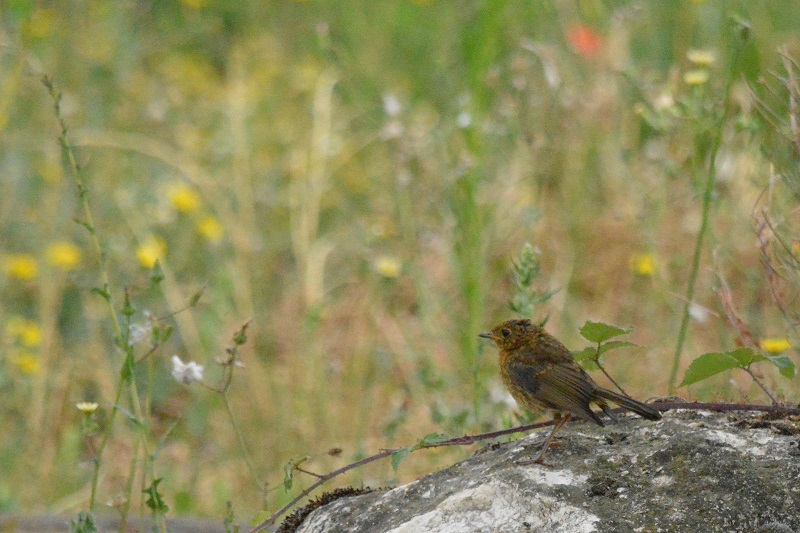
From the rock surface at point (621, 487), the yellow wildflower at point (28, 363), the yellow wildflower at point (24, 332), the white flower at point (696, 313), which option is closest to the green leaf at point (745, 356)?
the rock surface at point (621, 487)

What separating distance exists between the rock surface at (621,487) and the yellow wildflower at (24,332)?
3.72m

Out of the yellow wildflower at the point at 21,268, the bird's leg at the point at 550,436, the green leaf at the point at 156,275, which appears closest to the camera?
the bird's leg at the point at 550,436

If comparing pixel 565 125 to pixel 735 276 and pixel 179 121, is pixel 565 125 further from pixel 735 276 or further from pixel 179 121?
pixel 179 121

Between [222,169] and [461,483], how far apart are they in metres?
5.23

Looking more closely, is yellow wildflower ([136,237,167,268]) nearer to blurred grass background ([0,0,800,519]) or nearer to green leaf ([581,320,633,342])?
blurred grass background ([0,0,800,519])

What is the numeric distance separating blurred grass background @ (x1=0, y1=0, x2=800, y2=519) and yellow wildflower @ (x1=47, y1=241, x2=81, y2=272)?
35 mm

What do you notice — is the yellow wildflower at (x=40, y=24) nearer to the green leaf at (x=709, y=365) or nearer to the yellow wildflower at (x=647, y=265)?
the yellow wildflower at (x=647, y=265)

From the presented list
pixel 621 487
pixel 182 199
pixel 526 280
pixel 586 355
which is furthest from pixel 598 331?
pixel 182 199

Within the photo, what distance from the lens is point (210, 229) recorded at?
6.33 metres

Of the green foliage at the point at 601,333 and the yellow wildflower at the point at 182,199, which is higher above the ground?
the yellow wildflower at the point at 182,199

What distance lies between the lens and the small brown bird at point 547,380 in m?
2.32

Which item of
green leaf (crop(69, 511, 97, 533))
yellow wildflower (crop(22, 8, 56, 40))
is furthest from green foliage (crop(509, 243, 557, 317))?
yellow wildflower (crop(22, 8, 56, 40))

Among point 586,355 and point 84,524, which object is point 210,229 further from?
point 586,355

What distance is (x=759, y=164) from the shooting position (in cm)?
394
